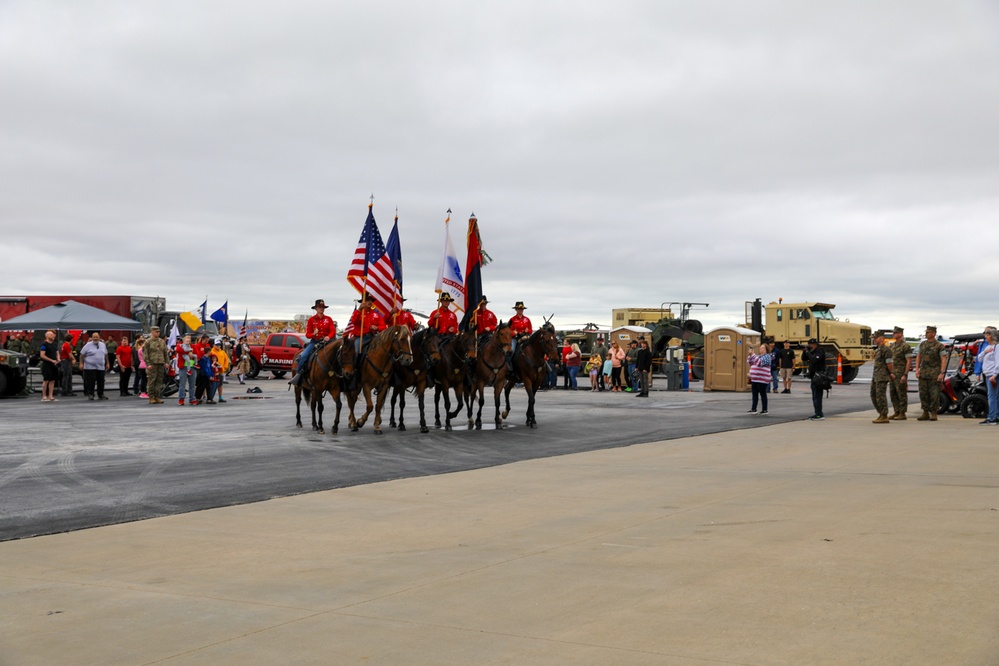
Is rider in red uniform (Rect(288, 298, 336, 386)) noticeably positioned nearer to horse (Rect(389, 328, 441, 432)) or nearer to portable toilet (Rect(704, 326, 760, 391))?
horse (Rect(389, 328, 441, 432))

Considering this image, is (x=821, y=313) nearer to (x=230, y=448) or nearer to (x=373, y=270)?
(x=373, y=270)

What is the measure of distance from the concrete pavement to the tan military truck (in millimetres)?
34581

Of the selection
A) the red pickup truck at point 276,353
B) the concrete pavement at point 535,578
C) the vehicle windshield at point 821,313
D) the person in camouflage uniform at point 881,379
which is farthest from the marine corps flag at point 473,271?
the vehicle windshield at point 821,313

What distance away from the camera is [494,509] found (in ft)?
31.3

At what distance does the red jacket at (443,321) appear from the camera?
20109 millimetres

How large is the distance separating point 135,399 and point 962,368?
2230cm

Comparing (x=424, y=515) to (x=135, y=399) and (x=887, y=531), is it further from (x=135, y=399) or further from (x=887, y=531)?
(x=135, y=399)

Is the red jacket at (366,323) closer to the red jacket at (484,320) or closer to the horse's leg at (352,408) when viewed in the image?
the horse's leg at (352,408)

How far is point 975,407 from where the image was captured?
2086cm

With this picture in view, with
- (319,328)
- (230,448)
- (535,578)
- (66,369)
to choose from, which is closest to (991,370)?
(319,328)

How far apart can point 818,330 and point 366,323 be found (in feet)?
102

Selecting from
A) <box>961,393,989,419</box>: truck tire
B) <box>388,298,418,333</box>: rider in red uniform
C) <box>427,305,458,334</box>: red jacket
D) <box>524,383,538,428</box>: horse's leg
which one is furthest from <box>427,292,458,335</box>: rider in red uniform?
<box>961,393,989,419</box>: truck tire

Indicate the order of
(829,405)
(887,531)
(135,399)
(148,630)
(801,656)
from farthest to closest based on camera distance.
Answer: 1. (135,399)
2. (829,405)
3. (887,531)
4. (148,630)
5. (801,656)

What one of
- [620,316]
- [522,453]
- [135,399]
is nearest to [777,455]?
[522,453]
